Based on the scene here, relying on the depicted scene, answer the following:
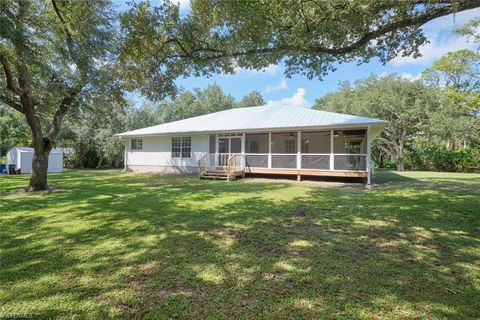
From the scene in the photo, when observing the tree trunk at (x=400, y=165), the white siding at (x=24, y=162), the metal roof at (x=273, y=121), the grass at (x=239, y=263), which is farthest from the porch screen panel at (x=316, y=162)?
the white siding at (x=24, y=162)

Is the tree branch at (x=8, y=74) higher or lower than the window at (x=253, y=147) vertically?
higher

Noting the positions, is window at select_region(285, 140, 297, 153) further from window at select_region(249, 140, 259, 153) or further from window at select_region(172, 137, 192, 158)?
window at select_region(172, 137, 192, 158)

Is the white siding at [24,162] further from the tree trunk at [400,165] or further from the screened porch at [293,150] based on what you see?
the tree trunk at [400,165]

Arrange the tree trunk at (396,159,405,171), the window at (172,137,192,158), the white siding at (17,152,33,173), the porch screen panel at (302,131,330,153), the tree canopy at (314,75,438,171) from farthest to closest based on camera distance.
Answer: the tree trunk at (396,159,405,171)
the tree canopy at (314,75,438,171)
the white siding at (17,152,33,173)
the window at (172,137,192,158)
the porch screen panel at (302,131,330,153)

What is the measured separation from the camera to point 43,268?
3.47 m

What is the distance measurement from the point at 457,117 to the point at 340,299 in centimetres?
2888

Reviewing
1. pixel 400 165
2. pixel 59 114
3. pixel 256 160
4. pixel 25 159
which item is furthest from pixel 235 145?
pixel 400 165

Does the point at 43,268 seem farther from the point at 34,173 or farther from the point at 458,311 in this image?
the point at 34,173

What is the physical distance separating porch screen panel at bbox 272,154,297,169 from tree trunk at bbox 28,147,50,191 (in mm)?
9992

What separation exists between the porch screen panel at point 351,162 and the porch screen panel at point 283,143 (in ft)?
14.8

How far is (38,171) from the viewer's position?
394 inches

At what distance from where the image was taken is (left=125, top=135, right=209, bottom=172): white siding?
17.8 m

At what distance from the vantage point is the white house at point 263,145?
13273mm

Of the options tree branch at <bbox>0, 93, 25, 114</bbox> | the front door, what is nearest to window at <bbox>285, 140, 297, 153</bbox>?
the front door
